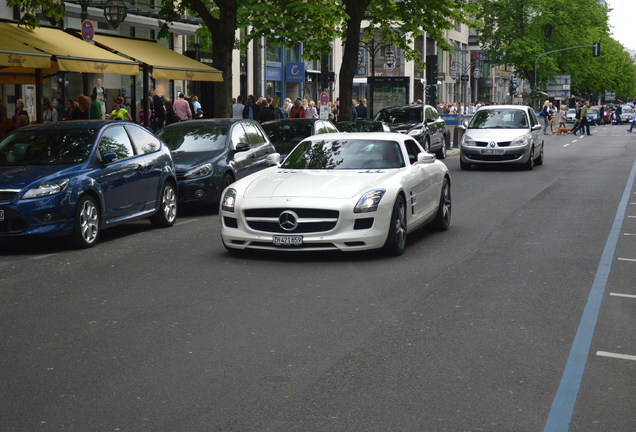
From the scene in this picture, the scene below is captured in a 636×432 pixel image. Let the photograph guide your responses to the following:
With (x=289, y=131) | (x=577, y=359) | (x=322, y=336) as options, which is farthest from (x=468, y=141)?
(x=577, y=359)

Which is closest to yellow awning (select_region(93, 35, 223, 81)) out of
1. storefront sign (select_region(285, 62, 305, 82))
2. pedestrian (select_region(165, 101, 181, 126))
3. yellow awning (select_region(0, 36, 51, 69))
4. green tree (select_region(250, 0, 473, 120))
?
pedestrian (select_region(165, 101, 181, 126))

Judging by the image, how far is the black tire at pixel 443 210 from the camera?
42.8ft

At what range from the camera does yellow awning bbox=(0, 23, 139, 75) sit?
19828 millimetres

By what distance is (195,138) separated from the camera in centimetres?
1722

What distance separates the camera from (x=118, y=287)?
30.0ft

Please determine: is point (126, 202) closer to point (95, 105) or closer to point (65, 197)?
point (65, 197)

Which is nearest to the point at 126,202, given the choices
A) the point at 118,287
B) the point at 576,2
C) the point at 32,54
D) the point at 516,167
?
the point at 118,287

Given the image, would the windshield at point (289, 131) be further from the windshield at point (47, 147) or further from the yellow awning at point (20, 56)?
the windshield at point (47, 147)

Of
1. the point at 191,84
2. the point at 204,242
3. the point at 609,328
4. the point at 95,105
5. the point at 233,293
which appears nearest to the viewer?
the point at 609,328

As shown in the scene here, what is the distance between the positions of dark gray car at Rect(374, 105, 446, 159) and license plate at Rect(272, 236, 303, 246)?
1876cm

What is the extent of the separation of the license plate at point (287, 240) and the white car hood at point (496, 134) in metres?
16.3

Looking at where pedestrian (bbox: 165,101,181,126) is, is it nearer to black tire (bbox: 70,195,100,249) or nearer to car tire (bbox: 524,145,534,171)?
car tire (bbox: 524,145,534,171)

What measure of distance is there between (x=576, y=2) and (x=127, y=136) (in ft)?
233

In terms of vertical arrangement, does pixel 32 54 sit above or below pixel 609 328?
above
